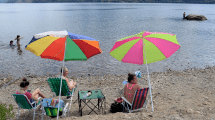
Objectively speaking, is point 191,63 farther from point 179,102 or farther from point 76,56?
point 76,56

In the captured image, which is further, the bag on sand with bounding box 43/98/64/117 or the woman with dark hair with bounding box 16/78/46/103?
the woman with dark hair with bounding box 16/78/46/103

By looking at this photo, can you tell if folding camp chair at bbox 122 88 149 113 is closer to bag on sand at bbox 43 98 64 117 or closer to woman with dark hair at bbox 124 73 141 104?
woman with dark hair at bbox 124 73 141 104

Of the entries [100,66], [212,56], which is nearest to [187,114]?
[100,66]

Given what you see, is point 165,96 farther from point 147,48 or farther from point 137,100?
point 147,48

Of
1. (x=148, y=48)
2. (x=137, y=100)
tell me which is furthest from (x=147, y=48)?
(x=137, y=100)

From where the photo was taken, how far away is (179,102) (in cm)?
657

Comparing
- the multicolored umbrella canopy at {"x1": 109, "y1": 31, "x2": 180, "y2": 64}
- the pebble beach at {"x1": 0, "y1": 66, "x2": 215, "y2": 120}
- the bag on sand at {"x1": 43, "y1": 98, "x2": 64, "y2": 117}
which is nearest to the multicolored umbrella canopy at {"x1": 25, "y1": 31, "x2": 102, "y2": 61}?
the multicolored umbrella canopy at {"x1": 109, "y1": 31, "x2": 180, "y2": 64}

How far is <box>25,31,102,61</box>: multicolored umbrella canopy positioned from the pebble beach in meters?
1.99

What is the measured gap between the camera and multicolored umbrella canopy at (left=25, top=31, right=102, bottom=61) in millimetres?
5316

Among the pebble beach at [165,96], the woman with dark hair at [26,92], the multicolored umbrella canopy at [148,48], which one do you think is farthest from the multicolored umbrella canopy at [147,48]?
the woman with dark hair at [26,92]

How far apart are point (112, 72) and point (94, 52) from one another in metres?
6.93

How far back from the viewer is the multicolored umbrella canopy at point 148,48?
17.3 feet

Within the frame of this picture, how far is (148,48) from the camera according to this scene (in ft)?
17.6

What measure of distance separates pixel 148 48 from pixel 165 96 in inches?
123
